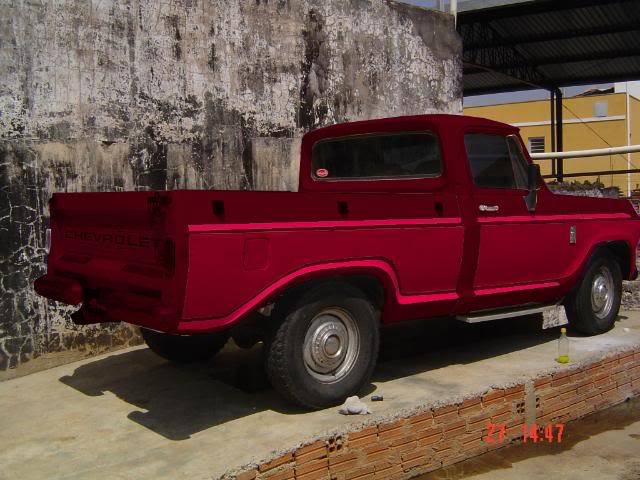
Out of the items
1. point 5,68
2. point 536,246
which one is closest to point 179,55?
point 5,68

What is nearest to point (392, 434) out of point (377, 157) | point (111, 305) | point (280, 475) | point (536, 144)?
point (280, 475)

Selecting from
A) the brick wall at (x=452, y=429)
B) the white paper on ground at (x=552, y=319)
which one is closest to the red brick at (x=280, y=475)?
the brick wall at (x=452, y=429)

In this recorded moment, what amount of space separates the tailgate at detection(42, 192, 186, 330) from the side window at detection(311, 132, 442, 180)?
2120mm

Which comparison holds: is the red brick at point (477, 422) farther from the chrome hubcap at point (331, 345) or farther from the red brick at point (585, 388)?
the red brick at point (585, 388)

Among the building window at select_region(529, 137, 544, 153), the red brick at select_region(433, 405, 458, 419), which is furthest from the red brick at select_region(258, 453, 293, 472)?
the building window at select_region(529, 137, 544, 153)

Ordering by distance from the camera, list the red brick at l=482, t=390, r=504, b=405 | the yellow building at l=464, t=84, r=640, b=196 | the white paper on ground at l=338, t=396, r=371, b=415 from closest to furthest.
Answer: the white paper on ground at l=338, t=396, r=371, b=415, the red brick at l=482, t=390, r=504, b=405, the yellow building at l=464, t=84, r=640, b=196

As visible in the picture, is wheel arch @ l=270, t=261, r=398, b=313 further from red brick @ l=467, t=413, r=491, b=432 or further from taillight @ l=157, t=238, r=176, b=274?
red brick @ l=467, t=413, r=491, b=432

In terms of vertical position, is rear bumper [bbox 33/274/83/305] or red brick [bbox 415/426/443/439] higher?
rear bumper [bbox 33/274/83/305]

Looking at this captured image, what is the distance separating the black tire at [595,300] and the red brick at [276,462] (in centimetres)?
359

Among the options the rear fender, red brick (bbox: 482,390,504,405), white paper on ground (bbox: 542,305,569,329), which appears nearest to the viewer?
the rear fender

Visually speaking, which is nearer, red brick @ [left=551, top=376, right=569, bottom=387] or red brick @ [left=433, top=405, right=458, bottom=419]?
red brick @ [left=433, top=405, right=458, bottom=419]
